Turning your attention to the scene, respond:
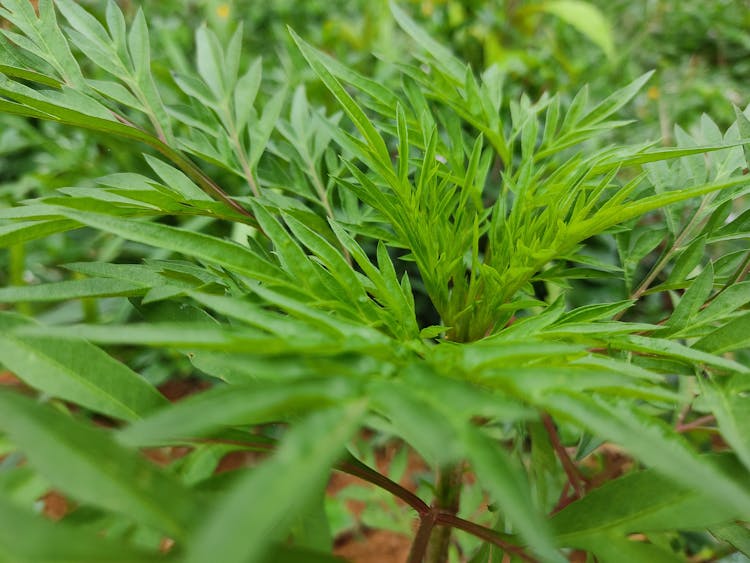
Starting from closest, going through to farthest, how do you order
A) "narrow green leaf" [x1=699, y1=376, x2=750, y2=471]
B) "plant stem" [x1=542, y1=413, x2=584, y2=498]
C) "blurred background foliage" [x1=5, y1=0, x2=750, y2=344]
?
"narrow green leaf" [x1=699, y1=376, x2=750, y2=471] < "plant stem" [x1=542, y1=413, x2=584, y2=498] < "blurred background foliage" [x1=5, y1=0, x2=750, y2=344]

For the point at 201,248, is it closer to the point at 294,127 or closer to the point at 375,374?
the point at 375,374

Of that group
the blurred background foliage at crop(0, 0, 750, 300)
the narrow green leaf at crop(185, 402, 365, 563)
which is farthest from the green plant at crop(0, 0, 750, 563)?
the blurred background foliage at crop(0, 0, 750, 300)

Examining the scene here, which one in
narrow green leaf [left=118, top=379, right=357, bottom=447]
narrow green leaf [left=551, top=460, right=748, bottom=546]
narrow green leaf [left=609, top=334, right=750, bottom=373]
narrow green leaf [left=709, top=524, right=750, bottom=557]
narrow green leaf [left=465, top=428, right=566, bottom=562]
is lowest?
narrow green leaf [left=709, top=524, right=750, bottom=557]

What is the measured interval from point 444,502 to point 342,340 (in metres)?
0.25

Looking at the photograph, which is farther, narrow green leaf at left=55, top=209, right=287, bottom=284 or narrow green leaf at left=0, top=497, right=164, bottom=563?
narrow green leaf at left=55, top=209, right=287, bottom=284

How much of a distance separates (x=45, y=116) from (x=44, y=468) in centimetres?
34

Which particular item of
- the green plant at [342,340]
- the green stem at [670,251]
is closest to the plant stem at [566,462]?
the green plant at [342,340]

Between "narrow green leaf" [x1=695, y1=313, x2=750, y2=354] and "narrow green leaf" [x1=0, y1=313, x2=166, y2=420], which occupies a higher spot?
"narrow green leaf" [x1=0, y1=313, x2=166, y2=420]

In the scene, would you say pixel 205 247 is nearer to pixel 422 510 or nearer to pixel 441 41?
pixel 422 510

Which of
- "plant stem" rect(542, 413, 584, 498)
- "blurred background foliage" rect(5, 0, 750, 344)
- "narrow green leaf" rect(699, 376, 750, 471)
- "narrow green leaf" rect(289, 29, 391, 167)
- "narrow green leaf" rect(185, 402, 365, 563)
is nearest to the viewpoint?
"narrow green leaf" rect(185, 402, 365, 563)

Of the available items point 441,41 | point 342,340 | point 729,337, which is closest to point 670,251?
point 729,337

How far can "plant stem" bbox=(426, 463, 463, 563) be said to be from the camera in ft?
1.46

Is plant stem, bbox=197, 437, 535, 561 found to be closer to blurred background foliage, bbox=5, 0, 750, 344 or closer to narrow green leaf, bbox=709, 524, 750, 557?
narrow green leaf, bbox=709, 524, 750, 557

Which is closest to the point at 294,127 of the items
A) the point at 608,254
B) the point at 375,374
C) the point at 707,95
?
the point at 375,374
